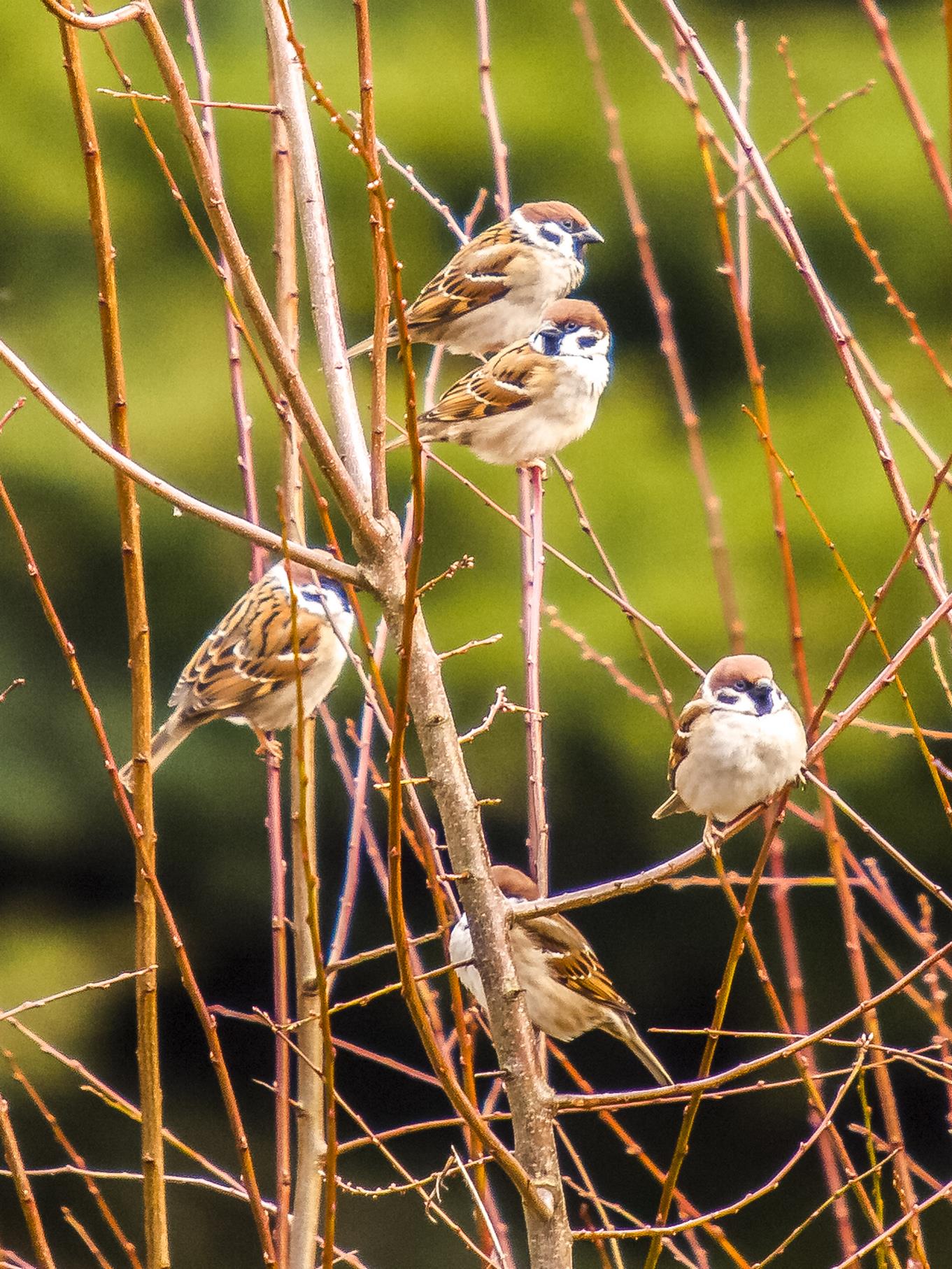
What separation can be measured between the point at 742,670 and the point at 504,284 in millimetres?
1315

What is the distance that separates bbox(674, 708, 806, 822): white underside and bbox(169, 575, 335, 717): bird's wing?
53.6 inches

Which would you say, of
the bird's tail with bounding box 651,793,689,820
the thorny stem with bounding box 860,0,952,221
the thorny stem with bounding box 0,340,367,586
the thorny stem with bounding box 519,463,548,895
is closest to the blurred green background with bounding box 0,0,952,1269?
the bird's tail with bounding box 651,793,689,820

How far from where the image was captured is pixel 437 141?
6133 millimetres

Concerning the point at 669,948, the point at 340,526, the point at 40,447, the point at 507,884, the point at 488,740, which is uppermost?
the point at 40,447

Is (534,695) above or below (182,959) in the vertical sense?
above

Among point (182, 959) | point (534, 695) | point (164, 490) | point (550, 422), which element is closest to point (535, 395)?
point (550, 422)

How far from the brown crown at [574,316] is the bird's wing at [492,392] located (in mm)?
77

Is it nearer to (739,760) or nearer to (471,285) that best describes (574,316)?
(471,285)

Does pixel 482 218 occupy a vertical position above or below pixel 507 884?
above

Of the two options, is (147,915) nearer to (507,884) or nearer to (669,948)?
(507,884)

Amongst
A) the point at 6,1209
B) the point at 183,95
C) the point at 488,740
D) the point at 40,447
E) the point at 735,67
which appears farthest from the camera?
the point at 6,1209

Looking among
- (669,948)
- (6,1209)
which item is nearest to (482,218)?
(669,948)

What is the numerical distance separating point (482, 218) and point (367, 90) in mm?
5311

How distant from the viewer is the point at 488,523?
18.9ft
